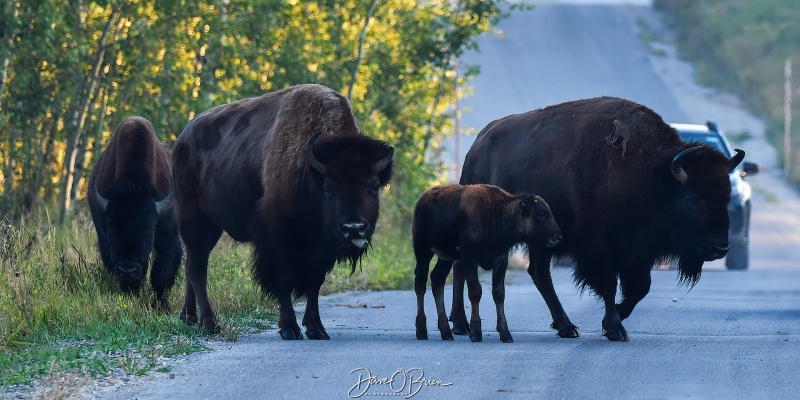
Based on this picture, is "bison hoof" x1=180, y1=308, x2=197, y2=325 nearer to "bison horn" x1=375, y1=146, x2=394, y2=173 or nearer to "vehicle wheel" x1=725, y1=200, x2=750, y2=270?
"bison horn" x1=375, y1=146, x2=394, y2=173

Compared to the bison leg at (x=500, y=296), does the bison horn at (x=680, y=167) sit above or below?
above

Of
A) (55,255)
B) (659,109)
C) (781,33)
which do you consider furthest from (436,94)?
(781,33)

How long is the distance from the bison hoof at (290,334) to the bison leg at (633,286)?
270 cm

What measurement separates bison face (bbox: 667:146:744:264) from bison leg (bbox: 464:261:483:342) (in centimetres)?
175

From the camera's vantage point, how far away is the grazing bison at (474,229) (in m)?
11.9

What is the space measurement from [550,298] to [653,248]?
0.96 meters

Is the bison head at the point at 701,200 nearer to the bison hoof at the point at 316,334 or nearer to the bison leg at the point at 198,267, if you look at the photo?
the bison hoof at the point at 316,334

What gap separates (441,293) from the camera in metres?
12.2

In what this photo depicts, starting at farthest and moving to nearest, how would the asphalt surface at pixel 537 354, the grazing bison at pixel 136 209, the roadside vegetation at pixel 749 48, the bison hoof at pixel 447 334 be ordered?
the roadside vegetation at pixel 749 48
the grazing bison at pixel 136 209
the bison hoof at pixel 447 334
the asphalt surface at pixel 537 354

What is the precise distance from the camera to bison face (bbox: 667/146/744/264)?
1205 centimetres

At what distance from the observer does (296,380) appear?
912 cm

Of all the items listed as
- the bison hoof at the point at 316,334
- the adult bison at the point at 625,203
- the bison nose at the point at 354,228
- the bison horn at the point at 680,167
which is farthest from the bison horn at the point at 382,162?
the bison horn at the point at 680,167

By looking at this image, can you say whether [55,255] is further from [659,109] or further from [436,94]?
[659,109]
